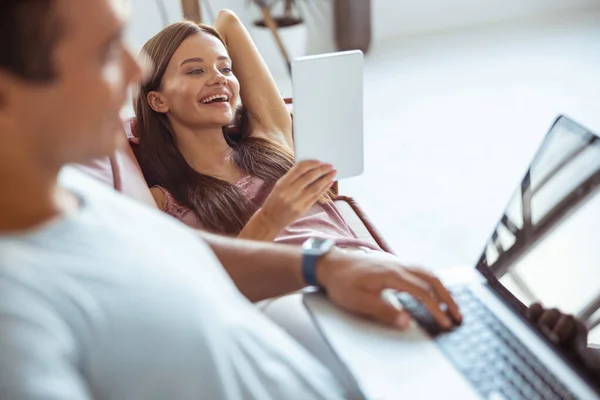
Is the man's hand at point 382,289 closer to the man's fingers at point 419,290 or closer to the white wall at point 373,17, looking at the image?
the man's fingers at point 419,290

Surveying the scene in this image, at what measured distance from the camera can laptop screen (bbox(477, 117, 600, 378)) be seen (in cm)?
96

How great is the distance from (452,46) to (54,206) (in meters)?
3.73

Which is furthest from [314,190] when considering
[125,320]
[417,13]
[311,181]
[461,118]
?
[417,13]

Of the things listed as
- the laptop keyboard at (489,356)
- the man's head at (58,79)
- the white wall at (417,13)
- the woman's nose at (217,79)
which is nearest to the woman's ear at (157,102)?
the woman's nose at (217,79)

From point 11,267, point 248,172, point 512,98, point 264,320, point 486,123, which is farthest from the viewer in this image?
point 512,98

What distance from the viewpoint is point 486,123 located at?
3.07 metres

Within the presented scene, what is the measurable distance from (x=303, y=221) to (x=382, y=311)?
0.61 metres

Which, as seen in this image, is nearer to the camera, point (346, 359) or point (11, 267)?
point (11, 267)

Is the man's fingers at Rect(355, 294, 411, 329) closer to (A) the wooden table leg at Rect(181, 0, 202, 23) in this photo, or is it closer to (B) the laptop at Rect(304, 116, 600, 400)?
(B) the laptop at Rect(304, 116, 600, 400)

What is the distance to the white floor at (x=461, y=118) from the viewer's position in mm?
2404

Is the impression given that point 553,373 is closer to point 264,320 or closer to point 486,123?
point 264,320

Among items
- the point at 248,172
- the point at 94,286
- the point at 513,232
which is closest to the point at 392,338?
the point at 513,232

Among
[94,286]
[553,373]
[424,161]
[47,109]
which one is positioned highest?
[47,109]

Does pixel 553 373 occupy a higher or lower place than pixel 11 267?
lower
